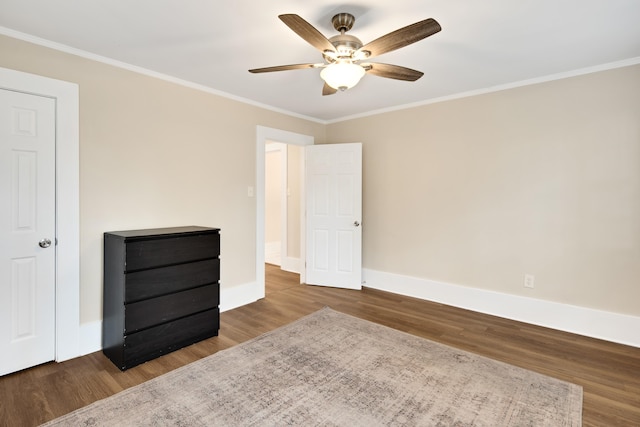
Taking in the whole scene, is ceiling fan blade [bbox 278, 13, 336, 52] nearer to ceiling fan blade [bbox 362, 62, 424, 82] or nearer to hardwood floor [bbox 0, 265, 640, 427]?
ceiling fan blade [bbox 362, 62, 424, 82]

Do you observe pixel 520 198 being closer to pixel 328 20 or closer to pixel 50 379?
pixel 328 20

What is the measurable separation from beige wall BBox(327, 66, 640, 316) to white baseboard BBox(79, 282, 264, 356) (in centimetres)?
174

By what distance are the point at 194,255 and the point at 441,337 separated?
2.34m

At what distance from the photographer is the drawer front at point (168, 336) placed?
2.31 m

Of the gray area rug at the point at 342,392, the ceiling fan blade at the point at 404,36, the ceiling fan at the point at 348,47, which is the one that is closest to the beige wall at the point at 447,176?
the gray area rug at the point at 342,392

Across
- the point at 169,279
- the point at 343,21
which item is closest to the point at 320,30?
the point at 343,21

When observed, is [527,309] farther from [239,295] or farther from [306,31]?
[306,31]

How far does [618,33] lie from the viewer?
2209 mm

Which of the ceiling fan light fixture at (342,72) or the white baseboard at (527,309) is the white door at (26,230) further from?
the white baseboard at (527,309)

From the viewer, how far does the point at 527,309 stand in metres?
3.19

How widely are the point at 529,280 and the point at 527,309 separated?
30 centimetres

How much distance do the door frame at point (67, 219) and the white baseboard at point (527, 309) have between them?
11.0 feet

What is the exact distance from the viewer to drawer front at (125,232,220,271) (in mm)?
2342

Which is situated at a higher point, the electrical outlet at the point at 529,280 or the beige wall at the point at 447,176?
the beige wall at the point at 447,176
